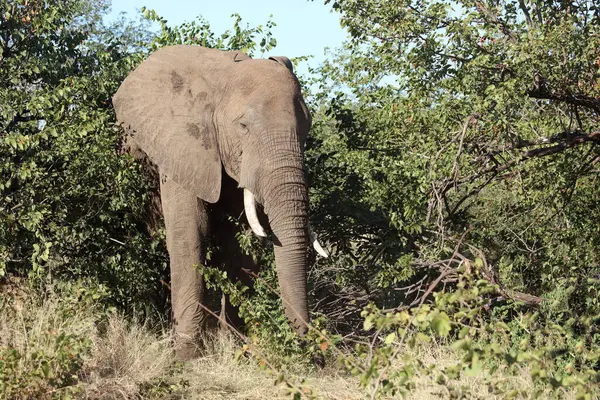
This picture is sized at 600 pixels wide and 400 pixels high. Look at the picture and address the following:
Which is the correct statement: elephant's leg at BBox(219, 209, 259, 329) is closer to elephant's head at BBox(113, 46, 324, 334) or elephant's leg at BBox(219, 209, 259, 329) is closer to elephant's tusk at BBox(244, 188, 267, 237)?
elephant's head at BBox(113, 46, 324, 334)

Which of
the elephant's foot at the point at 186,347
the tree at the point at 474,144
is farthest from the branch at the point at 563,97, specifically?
the elephant's foot at the point at 186,347

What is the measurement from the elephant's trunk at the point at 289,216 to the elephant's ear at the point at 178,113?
2.10 ft

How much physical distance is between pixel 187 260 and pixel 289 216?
1.01 m

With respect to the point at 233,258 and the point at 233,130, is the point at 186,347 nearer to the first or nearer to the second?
the point at 233,258

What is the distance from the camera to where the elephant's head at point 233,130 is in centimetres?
757

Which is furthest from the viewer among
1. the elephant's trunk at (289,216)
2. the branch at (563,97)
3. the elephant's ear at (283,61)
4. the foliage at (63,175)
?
the elephant's ear at (283,61)

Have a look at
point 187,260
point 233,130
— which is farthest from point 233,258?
point 233,130

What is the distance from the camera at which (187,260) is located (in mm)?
8000

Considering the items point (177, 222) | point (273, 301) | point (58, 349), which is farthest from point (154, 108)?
point (58, 349)

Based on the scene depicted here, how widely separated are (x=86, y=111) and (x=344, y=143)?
263cm

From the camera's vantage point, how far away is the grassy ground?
5895mm

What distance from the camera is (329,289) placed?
952 centimetres

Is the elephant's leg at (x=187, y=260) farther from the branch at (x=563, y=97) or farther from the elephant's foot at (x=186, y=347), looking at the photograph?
the branch at (x=563, y=97)

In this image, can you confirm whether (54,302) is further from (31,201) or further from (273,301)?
(273,301)
